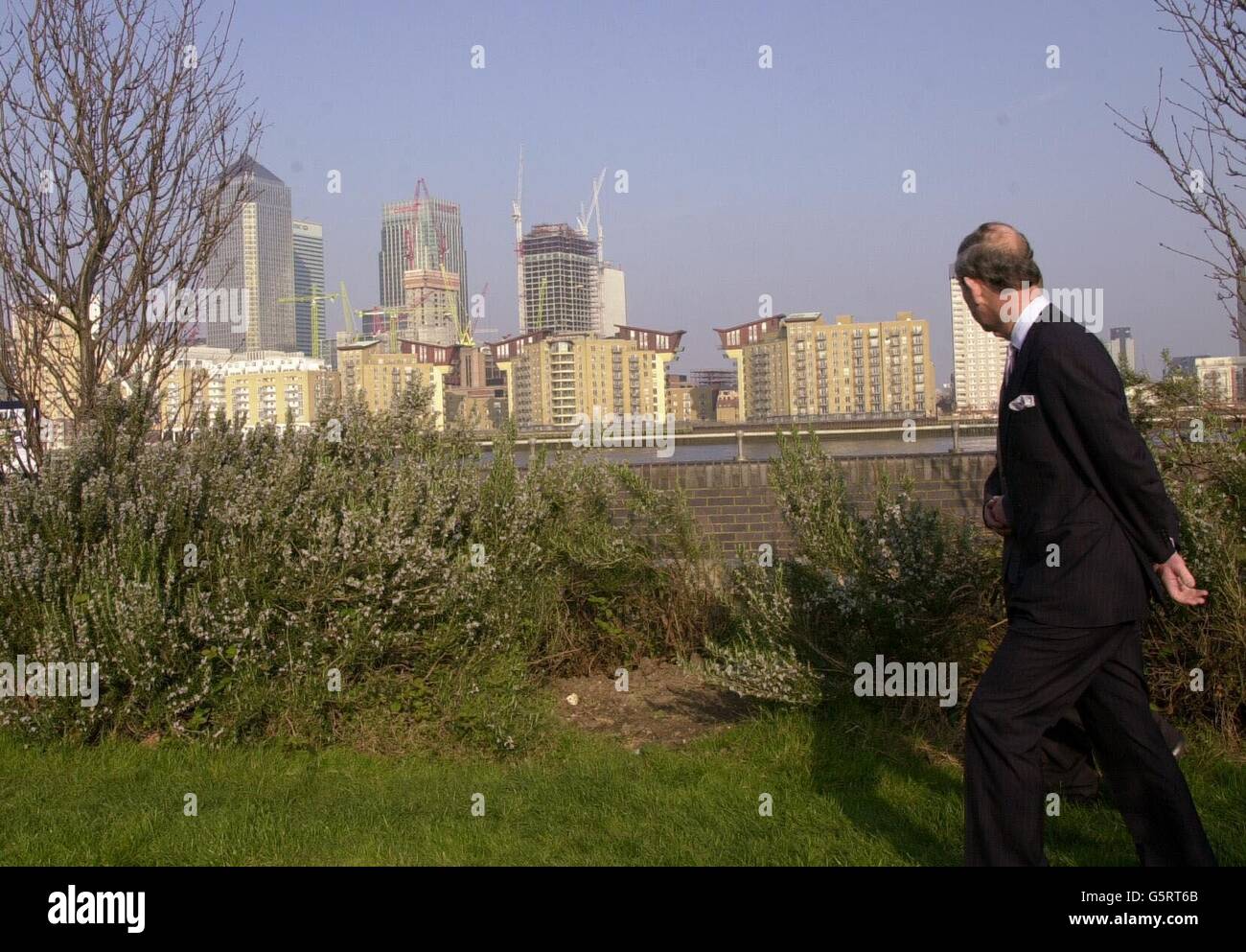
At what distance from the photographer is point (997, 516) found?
12.9 feet

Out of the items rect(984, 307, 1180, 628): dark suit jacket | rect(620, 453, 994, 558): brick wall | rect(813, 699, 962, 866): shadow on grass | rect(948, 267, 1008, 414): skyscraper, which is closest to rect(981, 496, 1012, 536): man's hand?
rect(984, 307, 1180, 628): dark suit jacket

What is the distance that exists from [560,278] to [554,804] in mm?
164861

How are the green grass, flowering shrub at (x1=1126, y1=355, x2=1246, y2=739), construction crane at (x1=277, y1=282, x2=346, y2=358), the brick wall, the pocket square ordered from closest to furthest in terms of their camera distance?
1. the pocket square
2. the green grass
3. flowering shrub at (x1=1126, y1=355, x2=1246, y2=739)
4. the brick wall
5. construction crane at (x1=277, y1=282, x2=346, y2=358)

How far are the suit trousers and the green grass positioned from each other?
806mm

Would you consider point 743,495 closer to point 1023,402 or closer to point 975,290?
point 975,290

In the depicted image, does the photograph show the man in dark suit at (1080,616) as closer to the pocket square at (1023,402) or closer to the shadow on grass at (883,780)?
the pocket square at (1023,402)

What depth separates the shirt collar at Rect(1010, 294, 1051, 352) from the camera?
148 inches

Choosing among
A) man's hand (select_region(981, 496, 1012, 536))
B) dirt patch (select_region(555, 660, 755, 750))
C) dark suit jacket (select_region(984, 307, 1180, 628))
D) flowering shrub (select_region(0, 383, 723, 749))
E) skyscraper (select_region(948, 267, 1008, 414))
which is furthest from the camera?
skyscraper (select_region(948, 267, 1008, 414))

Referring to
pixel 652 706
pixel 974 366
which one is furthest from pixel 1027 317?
pixel 974 366

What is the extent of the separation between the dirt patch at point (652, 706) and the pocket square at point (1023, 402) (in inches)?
124

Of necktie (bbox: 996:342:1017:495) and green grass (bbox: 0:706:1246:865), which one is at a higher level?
necktie (bbox: 996:342:1017:495)

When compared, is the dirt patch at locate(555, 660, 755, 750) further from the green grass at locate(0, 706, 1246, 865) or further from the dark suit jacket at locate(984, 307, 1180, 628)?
the dark suit jacket at locate(984, 307, 1180, 628)
